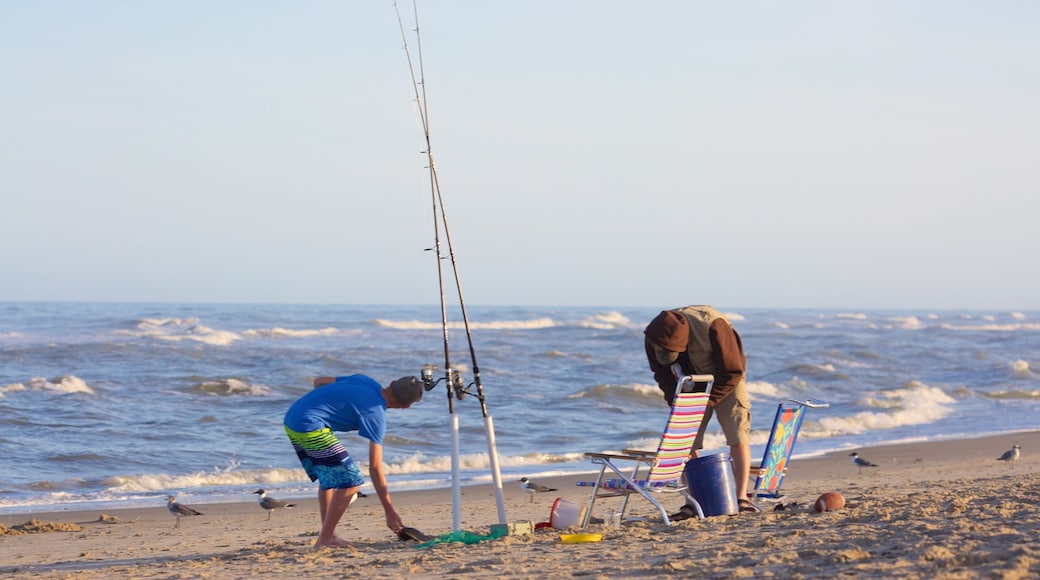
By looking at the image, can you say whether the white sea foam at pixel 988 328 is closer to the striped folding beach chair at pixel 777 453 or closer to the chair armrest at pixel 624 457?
the striped folding beach chair at pixel 777 453

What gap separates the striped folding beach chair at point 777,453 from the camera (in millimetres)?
7004

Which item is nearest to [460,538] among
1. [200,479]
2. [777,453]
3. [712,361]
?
[712,361]

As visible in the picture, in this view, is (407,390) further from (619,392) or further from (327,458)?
(619,392)

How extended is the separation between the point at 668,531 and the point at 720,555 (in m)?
1.04

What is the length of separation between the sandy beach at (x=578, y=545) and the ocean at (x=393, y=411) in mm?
1156

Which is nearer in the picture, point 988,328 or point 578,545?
point 578,545

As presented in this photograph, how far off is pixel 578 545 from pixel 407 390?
120 cm

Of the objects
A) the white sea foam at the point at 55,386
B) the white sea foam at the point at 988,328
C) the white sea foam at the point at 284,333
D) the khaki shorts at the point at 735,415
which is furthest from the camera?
the white sea foam at the point at 988,328

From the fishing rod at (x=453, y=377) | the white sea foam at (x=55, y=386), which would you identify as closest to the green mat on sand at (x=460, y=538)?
the fishing rod at (x=453, y=377)

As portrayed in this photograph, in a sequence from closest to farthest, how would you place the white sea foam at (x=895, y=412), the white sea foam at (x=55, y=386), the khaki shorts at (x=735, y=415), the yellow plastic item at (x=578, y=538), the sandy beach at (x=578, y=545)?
the sandy beach at (x=578, y=545) < the yellow plastic item at (x=578, y=538) < the khaki shorts at (x=735, y=415) < the white sea foam at (x=895, y=412) < the white sea foam at (x=55, y=386)

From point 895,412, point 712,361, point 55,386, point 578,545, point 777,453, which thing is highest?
point 712,361

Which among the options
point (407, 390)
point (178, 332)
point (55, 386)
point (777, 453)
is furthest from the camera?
point (178, 332)

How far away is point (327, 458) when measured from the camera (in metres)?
6.04

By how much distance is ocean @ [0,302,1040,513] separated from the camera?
10914mm
